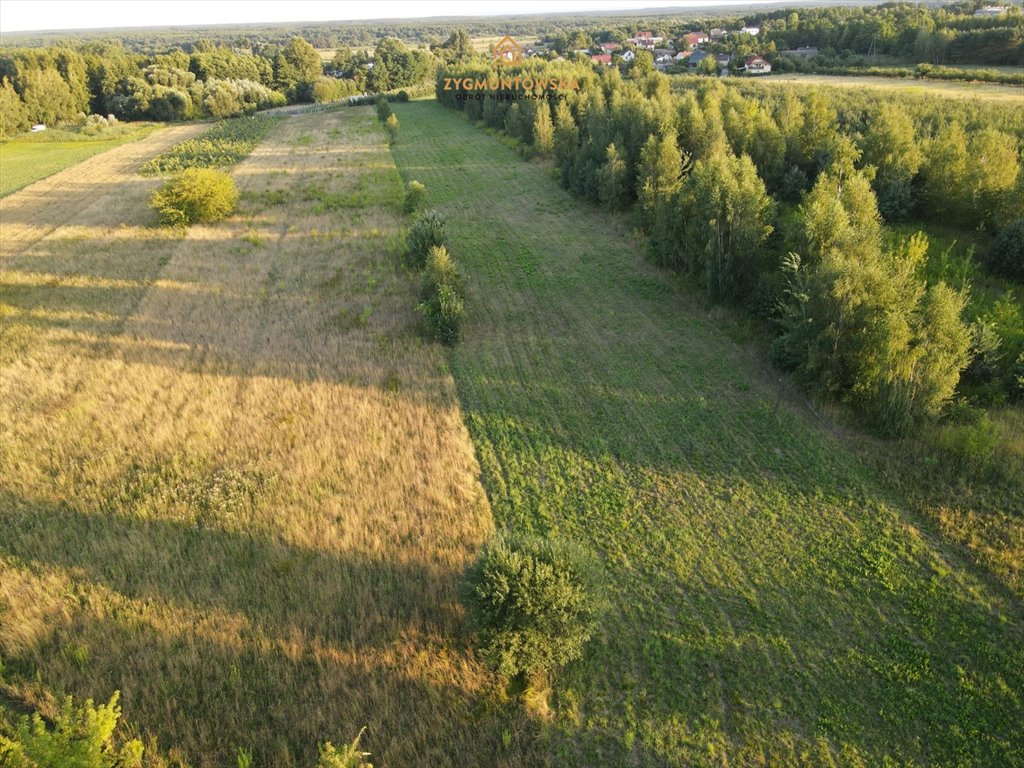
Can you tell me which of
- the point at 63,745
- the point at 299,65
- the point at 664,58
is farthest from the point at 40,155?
the point at 664,58

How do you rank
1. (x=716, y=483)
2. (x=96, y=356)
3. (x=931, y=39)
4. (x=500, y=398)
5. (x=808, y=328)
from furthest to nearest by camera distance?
1. (x=931, y=39)
2. (x=96, y=356)
3. (x=500, y=398)
4. (x=808, y=328)
5. (x=716, y=483)

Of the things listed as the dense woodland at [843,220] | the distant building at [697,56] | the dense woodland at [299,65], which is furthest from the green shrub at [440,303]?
the distant building at [697,56]

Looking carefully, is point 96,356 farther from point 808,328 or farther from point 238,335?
point 808,328

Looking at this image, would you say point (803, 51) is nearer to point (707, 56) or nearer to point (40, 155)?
point (707, 56)

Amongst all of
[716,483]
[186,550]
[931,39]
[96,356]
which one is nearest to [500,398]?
[716,483]

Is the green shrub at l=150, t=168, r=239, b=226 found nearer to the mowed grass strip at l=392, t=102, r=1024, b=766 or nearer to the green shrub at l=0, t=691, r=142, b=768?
the mowed grass strip at l=392, t=102, r=1024, b=766

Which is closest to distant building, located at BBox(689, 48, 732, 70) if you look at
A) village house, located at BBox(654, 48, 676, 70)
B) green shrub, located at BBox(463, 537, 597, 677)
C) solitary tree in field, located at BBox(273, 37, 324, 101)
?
village house, located at BBox(654, 48, 676, 70)

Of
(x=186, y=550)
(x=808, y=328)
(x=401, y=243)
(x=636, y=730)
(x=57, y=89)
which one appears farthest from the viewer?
(x=57, y=89)

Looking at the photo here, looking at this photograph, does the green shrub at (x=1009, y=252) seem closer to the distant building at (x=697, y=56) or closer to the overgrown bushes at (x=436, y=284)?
the overgrown bushes at (x=436, y=284)
